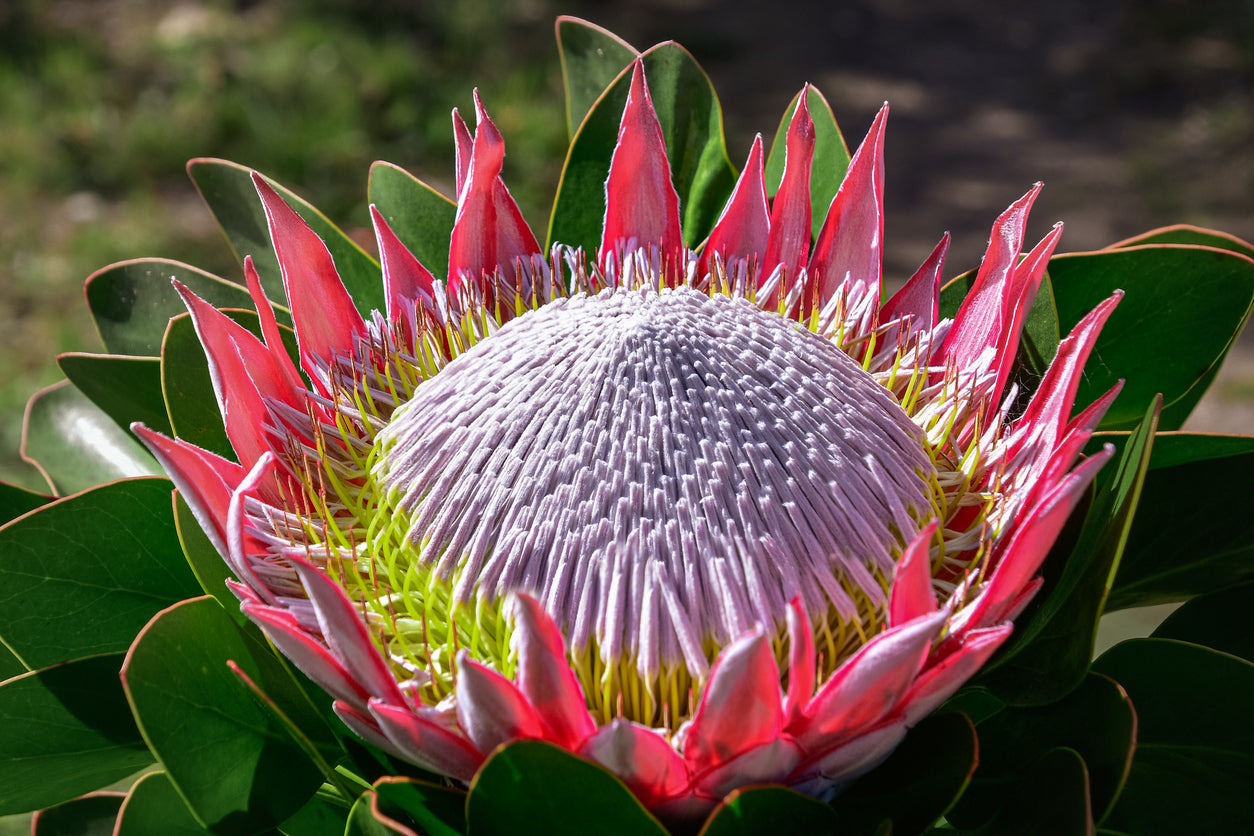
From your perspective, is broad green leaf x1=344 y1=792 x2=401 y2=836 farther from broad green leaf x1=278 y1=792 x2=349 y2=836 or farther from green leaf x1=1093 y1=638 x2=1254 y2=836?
green leaf x1=1093 y1=638 x2=1254 y2=836

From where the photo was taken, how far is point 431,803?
2.63 feet

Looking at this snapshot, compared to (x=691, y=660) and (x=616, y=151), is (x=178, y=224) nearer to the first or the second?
(x=616, y=151)

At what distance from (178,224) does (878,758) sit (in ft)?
14.9

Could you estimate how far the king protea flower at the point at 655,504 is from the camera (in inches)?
29.1

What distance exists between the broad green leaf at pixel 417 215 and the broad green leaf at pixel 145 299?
0.15 m

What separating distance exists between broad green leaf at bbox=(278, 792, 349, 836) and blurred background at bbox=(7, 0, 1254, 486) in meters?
3.27

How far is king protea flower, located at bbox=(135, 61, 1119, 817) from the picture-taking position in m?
0.74

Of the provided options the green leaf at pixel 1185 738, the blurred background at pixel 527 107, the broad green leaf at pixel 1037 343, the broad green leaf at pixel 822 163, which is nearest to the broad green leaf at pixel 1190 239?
the broad green leaf at pixel 1037 343

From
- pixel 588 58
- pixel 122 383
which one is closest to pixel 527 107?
pixel 588 58

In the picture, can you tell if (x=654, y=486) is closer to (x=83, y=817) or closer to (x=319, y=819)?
(x=319, y=819)

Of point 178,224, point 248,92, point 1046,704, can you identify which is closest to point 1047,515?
point 1046,704

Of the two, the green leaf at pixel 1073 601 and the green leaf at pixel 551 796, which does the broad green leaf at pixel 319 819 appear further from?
the green leaf at pixel 1073 601

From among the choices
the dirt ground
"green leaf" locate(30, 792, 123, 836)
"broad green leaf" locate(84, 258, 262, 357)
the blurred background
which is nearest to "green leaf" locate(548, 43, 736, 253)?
"broad green leaf" locate(84, 258, 262, 357)

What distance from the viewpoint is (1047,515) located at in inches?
29.2
